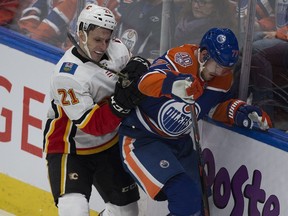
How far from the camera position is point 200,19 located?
3611mm

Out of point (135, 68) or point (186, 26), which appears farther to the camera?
point (186, 26)

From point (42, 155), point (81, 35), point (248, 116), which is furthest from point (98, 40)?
point (42, 155)

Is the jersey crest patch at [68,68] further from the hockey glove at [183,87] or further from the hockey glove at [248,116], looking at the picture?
the hockey glove at [248,116]

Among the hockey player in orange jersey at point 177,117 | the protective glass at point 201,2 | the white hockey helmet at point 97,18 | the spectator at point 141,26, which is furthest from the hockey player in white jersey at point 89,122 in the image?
the protective glass at point 201,2

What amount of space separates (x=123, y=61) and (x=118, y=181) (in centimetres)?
48

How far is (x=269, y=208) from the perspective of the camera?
333 centimetres

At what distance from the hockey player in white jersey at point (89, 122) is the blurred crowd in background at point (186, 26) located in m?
0.24

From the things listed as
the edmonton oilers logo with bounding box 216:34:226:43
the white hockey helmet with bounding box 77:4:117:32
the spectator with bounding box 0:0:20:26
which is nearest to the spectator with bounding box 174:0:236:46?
the edmonton oilers logo with bounding box 216:34:226:43

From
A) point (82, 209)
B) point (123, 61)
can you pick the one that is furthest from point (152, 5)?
point (82, 209)

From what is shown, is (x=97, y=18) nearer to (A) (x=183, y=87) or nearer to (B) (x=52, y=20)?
(A) (x=183, y=87)

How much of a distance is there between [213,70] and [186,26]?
0.46m

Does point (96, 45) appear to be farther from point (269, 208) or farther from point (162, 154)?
point (269, 208)

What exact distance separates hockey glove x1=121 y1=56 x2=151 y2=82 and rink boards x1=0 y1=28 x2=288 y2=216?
1.28 feet

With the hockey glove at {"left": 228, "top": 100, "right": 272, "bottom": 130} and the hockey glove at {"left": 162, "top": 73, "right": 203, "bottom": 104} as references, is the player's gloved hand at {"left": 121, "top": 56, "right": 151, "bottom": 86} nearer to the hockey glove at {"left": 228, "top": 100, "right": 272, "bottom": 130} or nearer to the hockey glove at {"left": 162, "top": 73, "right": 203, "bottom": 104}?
the hockey glove at {"left": 162, "top": 73, "right": 203, "bottom": 104}
